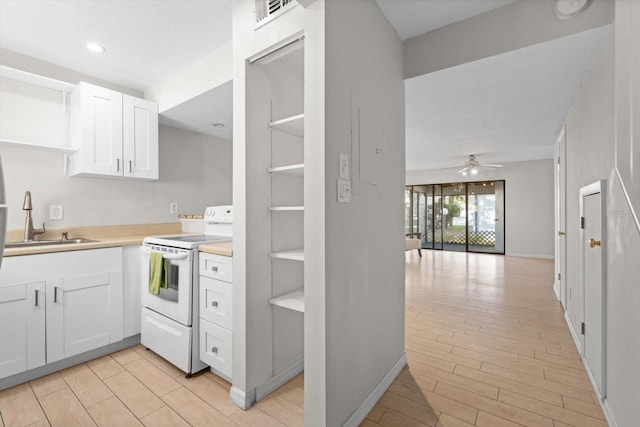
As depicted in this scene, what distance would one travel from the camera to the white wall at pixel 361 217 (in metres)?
1.44

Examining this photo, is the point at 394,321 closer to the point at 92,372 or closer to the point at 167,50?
the point at 92,372

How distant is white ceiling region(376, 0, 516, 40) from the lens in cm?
189

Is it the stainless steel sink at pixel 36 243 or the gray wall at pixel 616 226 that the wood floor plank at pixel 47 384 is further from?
the gray wall at pixel 616 226

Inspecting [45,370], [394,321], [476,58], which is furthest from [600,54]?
[45,370]

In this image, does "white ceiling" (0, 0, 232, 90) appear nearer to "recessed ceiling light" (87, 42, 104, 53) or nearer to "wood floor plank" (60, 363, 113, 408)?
"recessed ceiling light" (87, 42, 104, 53)

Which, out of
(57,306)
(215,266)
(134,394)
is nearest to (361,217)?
(215,266)

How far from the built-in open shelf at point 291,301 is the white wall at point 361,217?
1.10ft

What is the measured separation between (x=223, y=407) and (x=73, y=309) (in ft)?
4.54

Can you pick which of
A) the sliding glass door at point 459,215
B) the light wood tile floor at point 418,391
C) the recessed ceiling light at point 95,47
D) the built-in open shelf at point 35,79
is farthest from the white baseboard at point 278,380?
the sliding glass door at point 459,215

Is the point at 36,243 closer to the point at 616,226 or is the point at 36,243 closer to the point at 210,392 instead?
the point at 210,392

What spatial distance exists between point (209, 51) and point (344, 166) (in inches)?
71.7

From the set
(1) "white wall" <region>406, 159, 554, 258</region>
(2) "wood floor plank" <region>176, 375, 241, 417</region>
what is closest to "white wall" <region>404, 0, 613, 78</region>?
(2) "wood floor plank" <region>176, 375, 241, 417</region>

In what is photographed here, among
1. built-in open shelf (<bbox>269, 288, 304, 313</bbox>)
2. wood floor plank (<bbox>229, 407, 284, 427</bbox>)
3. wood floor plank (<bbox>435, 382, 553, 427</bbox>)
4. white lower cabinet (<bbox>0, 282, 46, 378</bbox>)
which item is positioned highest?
built-in open shelf (<bbox>269, 288, 304, 313</bbox>)

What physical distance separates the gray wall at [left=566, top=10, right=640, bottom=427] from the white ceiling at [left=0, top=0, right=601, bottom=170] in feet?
0.99
